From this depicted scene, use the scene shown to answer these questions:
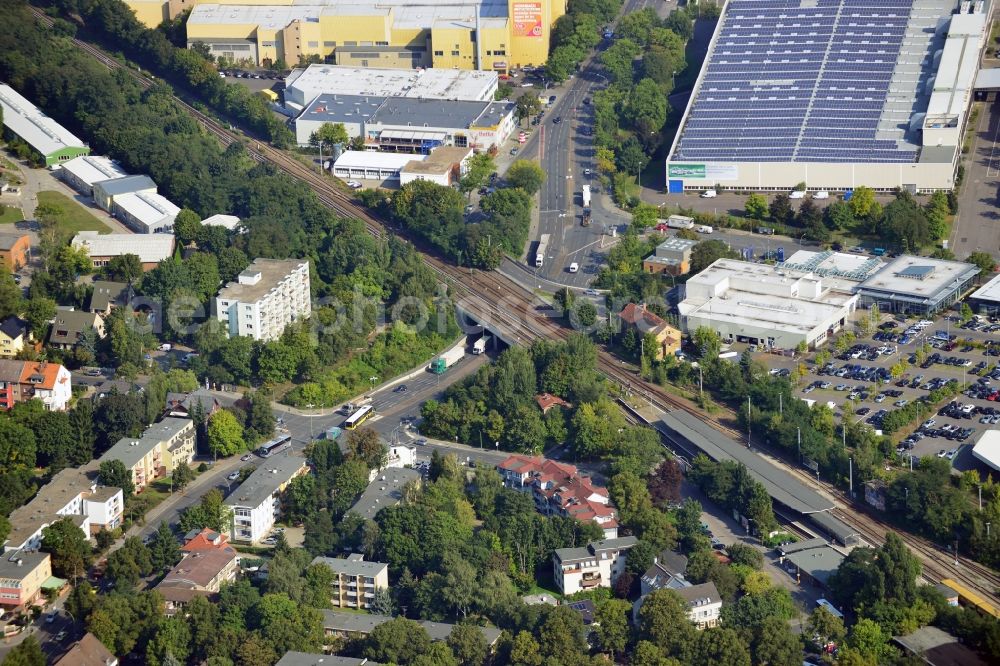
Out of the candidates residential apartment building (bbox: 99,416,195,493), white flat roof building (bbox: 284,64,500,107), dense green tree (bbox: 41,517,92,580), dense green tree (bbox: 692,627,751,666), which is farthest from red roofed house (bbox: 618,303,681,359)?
white flat roof building (bbox: 284,64,500,107)

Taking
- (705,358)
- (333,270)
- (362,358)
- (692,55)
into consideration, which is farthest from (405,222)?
(692,55)

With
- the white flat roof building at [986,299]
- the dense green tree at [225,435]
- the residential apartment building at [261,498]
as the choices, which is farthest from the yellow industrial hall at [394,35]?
the residential apartment building at [261,498]

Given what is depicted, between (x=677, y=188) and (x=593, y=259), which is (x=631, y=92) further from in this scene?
(x=593, y=259)

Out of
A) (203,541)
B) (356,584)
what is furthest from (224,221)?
(356,584)

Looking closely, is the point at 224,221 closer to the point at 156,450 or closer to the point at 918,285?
the point at 156,450

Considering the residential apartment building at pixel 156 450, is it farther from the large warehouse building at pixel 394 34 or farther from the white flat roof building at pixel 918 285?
the large warehouse building at pixel 394 34

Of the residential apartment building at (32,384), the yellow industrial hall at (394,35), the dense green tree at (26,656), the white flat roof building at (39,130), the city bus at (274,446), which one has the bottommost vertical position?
the dense green tree at (26,656)
